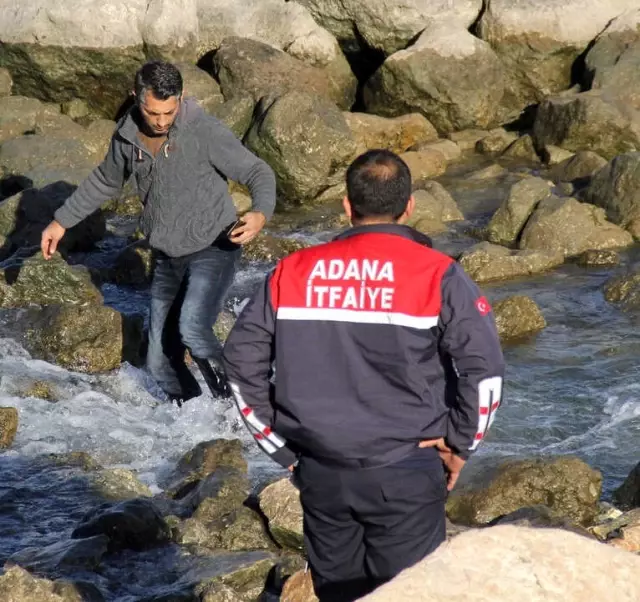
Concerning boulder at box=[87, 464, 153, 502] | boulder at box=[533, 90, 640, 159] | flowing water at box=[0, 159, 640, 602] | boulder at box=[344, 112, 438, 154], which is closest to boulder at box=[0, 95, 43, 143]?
boulder at box=[344, 112, 438, 154]

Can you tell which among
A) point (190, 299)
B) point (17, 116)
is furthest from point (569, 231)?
point (17, 116)

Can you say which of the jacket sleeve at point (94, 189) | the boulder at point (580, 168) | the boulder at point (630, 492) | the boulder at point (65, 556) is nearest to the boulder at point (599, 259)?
the boulder at point (580, 168)

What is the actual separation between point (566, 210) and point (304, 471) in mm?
8875

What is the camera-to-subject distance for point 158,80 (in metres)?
5.98

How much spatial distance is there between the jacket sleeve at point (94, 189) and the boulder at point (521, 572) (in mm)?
4017

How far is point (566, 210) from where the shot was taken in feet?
39.1

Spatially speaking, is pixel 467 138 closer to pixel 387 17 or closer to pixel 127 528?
pixel 387 17

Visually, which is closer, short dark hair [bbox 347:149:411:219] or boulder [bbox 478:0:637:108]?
short dark hair [bbox 347:149:411:219]

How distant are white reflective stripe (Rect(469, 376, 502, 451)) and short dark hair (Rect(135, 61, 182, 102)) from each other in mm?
3195

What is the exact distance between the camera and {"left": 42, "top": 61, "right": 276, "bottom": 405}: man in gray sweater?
6180 millimetres

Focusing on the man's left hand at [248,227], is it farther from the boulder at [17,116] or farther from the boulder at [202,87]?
the boulder at [17,116]

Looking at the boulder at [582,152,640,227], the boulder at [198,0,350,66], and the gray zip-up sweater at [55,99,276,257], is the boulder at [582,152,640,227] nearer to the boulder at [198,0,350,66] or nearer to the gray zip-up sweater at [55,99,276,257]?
the boulder at [198,0,350,66]

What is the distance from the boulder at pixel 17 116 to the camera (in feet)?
48.4

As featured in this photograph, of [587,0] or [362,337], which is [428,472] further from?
[587,0]
